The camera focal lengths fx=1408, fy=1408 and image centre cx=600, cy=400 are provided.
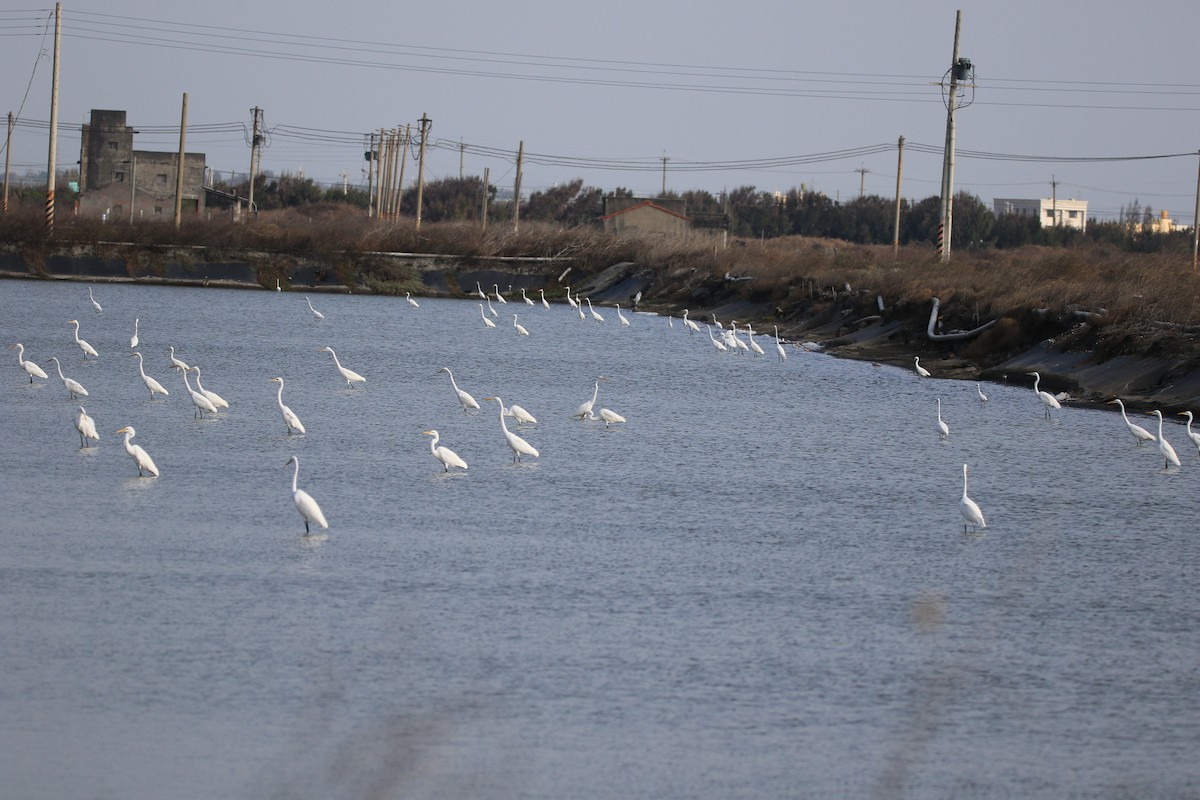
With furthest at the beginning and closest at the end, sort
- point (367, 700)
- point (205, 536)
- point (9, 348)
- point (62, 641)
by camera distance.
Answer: point (9, 348)
point (205, 536)
point (62, 641)
point (367, 700)

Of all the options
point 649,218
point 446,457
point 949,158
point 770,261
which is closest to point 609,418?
point 446,457

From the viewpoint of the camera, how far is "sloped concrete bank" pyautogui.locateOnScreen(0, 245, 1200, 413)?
2252cm

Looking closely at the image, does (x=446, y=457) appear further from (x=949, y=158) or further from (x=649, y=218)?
(x=649, y=218)

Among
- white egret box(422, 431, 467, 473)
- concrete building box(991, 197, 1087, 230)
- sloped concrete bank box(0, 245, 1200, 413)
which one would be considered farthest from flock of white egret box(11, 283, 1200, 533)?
concrete building box(991, 197, 1087, 230)

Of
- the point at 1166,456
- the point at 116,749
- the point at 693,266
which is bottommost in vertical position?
→ the point at 116,749

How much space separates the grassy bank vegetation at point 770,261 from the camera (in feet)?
85.2

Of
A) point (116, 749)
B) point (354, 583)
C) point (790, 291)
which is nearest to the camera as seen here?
point (116, 749)

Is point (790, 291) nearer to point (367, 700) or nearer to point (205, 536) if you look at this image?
point (205, 536)

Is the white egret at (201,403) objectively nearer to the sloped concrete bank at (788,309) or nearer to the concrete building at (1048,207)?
the sloped concrete bank at (788,309)

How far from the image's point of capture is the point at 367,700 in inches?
289

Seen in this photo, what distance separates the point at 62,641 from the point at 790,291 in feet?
113

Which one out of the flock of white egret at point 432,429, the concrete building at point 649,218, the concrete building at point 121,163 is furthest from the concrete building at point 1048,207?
the flock of white egret at point 432,429

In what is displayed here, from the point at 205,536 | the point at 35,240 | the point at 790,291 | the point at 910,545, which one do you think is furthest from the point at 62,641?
the point at 35,240

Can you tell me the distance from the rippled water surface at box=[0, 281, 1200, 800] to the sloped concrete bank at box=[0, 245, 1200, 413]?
438 cm
